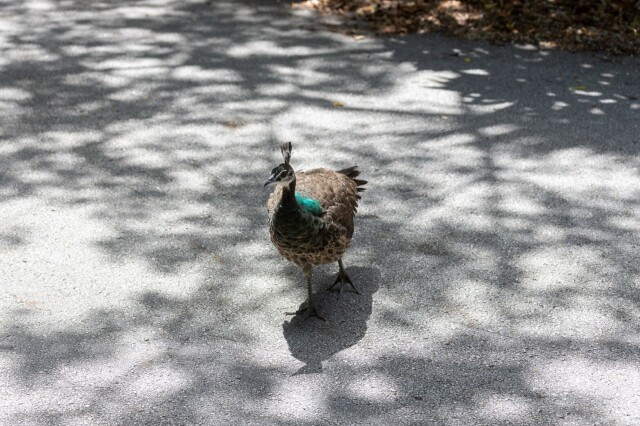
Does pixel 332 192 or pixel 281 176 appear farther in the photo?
pixel 332 192

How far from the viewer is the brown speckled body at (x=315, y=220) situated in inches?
159

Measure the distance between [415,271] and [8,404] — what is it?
2345mm

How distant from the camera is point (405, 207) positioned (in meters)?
5.39

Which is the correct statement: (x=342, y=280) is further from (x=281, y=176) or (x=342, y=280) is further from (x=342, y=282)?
(x=281, y=176)

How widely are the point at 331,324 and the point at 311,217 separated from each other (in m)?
0.65

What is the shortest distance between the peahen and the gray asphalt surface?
1.16 feet

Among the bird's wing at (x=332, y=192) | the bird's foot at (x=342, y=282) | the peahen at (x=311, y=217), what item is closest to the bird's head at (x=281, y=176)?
the peahen at (x=311, y=217)

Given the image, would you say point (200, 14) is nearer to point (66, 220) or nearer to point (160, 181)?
point (160, 181)

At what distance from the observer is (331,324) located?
14.4 feet

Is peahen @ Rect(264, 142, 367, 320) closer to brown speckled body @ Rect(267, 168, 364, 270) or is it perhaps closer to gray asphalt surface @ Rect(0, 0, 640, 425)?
brown speckled body @ Rect(267, 168, 364, 270)

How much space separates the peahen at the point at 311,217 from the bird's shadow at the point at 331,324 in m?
0.06

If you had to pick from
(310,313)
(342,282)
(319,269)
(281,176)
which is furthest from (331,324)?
(281,176)

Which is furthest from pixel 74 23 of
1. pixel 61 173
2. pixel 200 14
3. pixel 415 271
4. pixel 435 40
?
pixel 415 271

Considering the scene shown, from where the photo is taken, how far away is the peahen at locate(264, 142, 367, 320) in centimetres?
399
